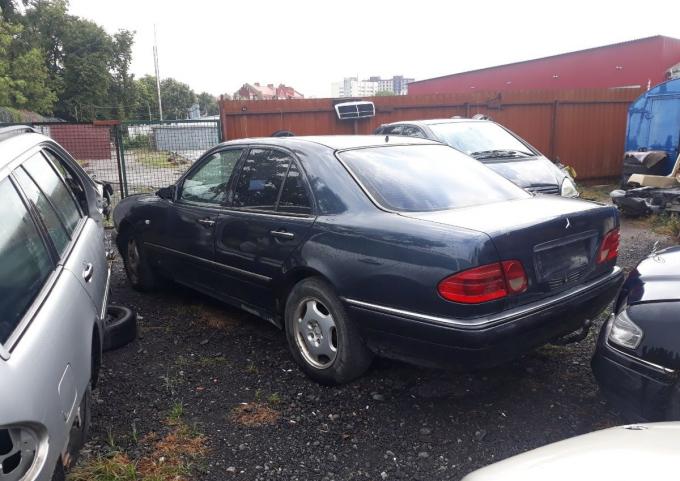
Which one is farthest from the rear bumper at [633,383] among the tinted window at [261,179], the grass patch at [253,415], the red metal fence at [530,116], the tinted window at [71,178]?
the red metal fence at [530,116]

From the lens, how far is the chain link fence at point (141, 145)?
1012 centimetres

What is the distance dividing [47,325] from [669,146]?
35.8ft

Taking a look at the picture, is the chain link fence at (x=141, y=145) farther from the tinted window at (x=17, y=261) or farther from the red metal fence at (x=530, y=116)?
the tinted window at (x=17, y=261)

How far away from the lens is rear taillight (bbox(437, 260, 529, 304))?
285 centimetres

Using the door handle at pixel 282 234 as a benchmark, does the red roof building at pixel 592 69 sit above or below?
above

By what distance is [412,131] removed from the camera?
316 inches

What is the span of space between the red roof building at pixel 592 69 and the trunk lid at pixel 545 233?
17.1 m

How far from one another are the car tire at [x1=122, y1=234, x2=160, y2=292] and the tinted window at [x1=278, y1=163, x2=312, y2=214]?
2074 millimetres

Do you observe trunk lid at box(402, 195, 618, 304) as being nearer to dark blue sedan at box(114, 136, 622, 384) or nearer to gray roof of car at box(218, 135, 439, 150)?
dark blue sedan at box(114, 136, 622, 384)

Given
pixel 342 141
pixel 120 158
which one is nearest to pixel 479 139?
pixel 342 141

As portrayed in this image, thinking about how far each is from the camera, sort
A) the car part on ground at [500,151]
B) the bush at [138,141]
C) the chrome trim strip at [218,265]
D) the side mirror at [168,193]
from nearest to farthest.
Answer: the chrome trim strip at [218,265]
the side mirror at [168,193]
the car part on ground at [500,151]
the bush at [138,141]

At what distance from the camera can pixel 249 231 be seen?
13.3 feet

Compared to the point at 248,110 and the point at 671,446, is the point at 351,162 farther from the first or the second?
the point at 248,110

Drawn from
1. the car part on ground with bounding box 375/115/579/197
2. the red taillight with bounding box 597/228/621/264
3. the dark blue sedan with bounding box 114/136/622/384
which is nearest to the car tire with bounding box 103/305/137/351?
the dark blue sedan with bounding box 114/136/622/384
